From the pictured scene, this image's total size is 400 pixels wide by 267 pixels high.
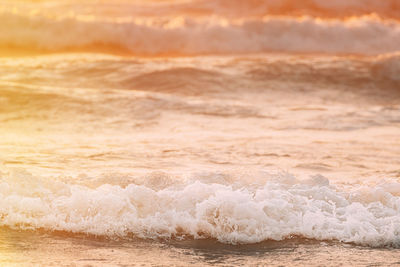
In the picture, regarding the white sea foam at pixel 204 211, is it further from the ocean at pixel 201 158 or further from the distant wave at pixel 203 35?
the distant wave at pixel 203 35

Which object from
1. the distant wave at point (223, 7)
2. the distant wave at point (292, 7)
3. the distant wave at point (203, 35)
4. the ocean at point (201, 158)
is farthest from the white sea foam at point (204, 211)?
the distant wave at point (292, 7)

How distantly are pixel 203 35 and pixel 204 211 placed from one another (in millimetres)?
16613

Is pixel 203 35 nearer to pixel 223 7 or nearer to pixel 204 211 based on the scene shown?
pixel 223 7

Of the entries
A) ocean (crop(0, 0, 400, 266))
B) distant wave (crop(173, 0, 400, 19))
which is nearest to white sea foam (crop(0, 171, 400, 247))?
ocean (crop(0, 0, 400, 266))

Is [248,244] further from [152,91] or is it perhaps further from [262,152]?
[152,91]

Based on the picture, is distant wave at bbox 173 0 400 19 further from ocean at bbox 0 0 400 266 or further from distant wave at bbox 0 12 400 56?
ocean at bbox 0 0 400 266

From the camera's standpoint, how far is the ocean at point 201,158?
4.62m

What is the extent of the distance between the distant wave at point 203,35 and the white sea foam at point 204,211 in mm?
14991

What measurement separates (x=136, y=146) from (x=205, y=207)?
3008mm

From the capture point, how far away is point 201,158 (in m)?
7.25

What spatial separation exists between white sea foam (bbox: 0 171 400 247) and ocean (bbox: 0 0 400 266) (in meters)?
0.01

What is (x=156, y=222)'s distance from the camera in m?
4.83

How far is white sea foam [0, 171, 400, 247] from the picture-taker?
4750 millimetres

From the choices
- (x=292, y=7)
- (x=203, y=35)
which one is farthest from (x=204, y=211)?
(x=292, y=7)
